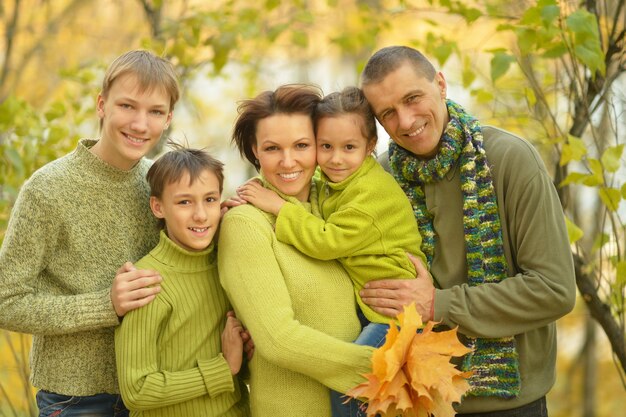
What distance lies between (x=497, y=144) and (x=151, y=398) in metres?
1.44

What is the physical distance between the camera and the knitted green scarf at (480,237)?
2.53 metres

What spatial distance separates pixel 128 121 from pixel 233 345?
2.72 ft

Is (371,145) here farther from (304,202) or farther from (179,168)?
(179,168)

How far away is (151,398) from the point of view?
7.55 ft

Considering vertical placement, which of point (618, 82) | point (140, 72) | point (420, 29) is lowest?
point (140, 72)

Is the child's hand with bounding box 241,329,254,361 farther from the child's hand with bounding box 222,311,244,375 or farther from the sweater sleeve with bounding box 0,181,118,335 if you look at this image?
the sweater sleeve with bounding box 0,181,118,335

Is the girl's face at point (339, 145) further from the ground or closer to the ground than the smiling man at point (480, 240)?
further from the ground

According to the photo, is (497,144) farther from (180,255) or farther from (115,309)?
(115,309)

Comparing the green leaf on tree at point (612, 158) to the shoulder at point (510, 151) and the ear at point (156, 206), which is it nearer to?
the shoulder at point (510, 151)

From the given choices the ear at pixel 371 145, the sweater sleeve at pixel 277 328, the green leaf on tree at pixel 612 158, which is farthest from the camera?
the green leaf on tree at pixel 612 158

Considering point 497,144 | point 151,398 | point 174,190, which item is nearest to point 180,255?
point 174,190

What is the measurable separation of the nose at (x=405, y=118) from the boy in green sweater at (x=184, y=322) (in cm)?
67

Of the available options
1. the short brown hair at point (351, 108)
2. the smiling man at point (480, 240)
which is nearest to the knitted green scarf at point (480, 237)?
the smiling man at point (480, 240)

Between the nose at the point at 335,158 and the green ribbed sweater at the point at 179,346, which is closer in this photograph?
the green ribbed sweater at the point at 179,346
